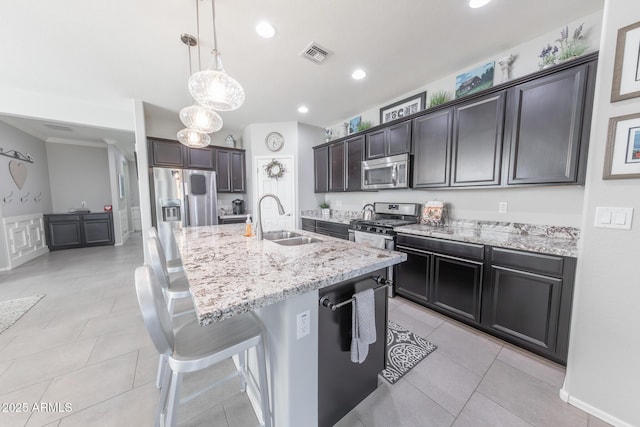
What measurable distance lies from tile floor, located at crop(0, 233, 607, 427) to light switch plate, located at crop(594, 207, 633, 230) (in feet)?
3.82

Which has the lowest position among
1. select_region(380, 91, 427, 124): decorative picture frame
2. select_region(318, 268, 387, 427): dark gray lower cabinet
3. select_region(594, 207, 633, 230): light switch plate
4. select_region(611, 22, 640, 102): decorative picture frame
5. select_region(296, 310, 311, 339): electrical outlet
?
select_region(318, 268, 387, 427): dark gray lower cabinet

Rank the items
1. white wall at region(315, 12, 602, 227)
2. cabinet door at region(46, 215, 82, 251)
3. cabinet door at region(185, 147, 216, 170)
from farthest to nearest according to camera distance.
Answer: cabinet door at region(46, 215, 82, 251) → cabinet door at region(185, 147, 216, 170) → white wall at region(315, 12, 602, 227)

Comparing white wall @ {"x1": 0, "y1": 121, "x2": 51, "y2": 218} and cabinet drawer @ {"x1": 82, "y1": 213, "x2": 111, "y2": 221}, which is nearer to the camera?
white wall @ {"x1": 0, "y1": 121, "x2": 51, "y2": 218}

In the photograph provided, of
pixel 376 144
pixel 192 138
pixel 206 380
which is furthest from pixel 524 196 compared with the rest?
pixel 192 138

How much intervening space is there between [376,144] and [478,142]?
4.43ft

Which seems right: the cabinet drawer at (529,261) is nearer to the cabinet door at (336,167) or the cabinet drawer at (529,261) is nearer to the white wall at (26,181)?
the cabinet door at (336,167)

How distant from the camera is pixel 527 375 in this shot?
1.61 metres

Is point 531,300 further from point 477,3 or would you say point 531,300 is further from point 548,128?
point 477,3

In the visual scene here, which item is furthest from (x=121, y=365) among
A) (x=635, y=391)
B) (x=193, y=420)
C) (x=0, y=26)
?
(x=635, y=391)

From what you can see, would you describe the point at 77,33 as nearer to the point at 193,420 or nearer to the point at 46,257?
the point at 193,420

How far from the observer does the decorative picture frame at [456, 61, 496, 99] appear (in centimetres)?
239

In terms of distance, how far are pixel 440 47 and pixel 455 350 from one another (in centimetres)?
291

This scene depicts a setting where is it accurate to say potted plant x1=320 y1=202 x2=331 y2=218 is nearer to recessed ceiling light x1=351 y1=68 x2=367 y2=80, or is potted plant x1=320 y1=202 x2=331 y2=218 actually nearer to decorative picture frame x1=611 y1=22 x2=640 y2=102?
recessed ceiling light x1=351 y1=68 x2=367 y2=80

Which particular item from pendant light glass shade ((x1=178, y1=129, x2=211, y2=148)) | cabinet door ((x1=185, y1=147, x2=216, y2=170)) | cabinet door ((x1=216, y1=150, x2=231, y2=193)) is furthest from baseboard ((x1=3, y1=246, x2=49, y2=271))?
pendant light glass shade ((x1=178, y1=129, x2=211, y2=148))
